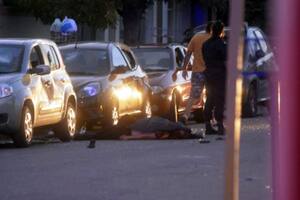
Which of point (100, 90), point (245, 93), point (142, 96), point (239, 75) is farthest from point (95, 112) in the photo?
point (239, 75)

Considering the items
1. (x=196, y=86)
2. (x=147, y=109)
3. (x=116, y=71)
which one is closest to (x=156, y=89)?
(x=147, y=109)

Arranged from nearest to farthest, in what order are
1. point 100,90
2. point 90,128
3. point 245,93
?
1. point 100,90
2. point 90,128
3. point 245,93

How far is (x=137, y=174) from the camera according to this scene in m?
10.2

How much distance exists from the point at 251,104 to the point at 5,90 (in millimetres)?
9227

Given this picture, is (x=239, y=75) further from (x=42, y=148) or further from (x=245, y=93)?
(x=245, y=93)

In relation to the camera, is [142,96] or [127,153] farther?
[142,96]

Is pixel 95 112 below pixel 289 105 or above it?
below

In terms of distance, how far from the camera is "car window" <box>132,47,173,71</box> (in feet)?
63.7

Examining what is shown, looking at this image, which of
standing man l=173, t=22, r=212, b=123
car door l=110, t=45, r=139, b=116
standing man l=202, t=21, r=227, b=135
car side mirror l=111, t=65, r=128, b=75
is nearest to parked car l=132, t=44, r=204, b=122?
car door l=110, t=45, r=139, b=116

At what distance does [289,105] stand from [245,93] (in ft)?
55.8

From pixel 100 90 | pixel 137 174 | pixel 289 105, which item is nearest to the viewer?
pixel 289 105

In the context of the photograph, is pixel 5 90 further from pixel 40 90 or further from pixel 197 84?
pixel 197 84

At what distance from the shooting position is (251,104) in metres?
21.4

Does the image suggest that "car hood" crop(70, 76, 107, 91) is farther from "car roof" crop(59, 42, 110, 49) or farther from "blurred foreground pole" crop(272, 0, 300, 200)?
"blurred foreground pole" crop(272, 0, 300, 200)
